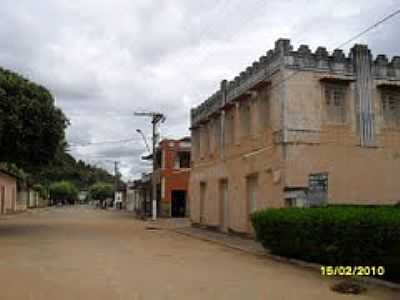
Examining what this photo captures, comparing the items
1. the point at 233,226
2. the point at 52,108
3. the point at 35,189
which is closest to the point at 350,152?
the point at 233,226

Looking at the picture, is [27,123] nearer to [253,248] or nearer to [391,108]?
[253,248]

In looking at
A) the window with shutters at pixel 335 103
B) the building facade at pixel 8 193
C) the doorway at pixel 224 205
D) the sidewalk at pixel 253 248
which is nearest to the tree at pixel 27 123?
the sidewalk at pixel 253 248

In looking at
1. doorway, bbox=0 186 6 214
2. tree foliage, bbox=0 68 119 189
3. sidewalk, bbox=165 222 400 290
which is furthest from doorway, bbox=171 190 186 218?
tree foliage, bbox=0 68 119 189

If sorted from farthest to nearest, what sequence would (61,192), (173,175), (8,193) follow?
(61,192), (8,193), (173,175)

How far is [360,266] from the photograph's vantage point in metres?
12.3

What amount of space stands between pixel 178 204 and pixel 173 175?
108 inches

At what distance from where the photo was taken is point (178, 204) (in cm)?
5066

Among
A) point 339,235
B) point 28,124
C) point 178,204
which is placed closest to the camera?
point 339,235

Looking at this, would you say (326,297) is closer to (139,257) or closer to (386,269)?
(386,269)

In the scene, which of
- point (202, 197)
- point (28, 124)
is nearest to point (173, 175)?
point (202, 197)

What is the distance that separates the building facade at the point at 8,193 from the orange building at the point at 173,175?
14.7m

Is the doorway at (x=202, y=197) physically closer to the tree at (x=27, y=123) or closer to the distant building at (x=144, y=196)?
the tree at (x=27, y=123)

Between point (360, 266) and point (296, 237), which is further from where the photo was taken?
point (296, 237)

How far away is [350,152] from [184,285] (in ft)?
39.0
